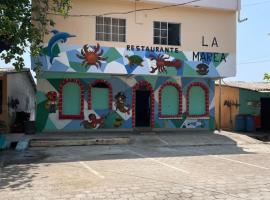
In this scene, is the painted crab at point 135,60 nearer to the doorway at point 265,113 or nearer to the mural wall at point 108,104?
the mural wall at point 108,104

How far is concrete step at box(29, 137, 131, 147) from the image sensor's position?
53.2 ft

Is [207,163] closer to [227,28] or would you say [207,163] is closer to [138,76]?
[138,76]

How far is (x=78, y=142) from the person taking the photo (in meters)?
16.7

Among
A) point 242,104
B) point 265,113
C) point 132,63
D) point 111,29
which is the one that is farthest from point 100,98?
point 265,113

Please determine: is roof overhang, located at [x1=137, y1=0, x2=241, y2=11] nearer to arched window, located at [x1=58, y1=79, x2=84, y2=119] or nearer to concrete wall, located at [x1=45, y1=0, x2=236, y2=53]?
concrete wall, located at [x1=45, y1=0, x2=236, y2=53]

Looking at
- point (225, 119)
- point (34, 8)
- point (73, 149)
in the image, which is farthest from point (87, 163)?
point (225, 119)

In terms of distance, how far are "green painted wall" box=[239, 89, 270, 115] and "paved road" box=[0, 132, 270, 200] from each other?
31.5ft

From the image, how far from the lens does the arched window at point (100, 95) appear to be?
66.3 ft

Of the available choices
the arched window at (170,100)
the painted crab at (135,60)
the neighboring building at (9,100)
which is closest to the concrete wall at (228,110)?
the arched window at (170,100)

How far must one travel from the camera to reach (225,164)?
40.7ft

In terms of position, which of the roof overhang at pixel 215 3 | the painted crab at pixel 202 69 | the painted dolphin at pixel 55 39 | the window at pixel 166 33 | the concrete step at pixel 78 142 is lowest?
the concrete step at pixel 78 142

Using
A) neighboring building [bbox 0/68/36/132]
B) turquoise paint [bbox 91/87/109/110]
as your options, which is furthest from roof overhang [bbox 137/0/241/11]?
neighboring building [bbox 0/68/36/132]

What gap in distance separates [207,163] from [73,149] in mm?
5521

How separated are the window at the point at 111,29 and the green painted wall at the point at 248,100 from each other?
9778 mm
